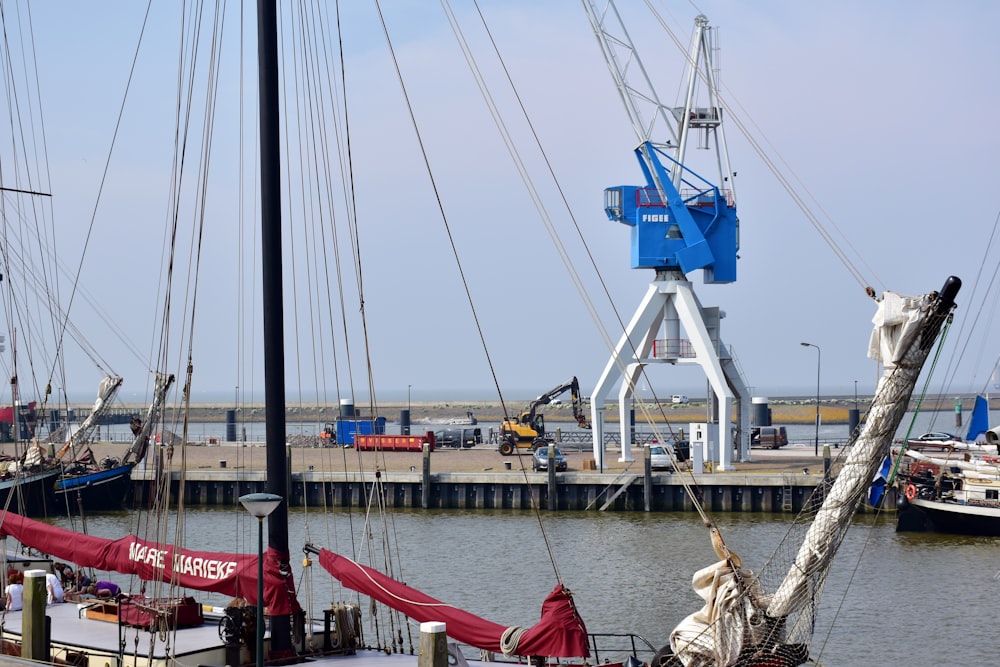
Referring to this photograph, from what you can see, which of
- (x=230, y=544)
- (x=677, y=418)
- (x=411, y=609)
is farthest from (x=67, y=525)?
(x=677, y=418)

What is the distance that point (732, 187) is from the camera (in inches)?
2603

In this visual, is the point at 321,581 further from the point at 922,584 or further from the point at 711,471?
the point at 711,471

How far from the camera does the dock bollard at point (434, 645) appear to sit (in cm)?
1608

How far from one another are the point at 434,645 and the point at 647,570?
28.1m

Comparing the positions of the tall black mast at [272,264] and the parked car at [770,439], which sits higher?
the tall black mast at [272,264]

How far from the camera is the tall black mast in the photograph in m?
19.1

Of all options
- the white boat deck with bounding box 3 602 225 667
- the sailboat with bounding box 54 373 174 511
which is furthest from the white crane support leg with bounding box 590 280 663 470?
the white boat deck with bounding box 3 602 225 667

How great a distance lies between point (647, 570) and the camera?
43.2 metres

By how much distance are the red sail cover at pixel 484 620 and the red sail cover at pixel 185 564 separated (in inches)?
40.6

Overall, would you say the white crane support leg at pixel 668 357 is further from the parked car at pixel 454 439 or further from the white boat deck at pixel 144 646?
the white boat deck at pixel 144 646

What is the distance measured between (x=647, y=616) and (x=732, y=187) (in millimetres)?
35652

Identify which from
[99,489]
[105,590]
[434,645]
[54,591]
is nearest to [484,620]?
[434,645]

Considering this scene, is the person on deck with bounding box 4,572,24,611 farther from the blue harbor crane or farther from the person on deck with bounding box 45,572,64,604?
the blue harbor crane

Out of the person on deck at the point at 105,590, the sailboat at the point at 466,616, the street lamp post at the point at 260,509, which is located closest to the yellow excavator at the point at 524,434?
the person on deck at the point at 105,590
